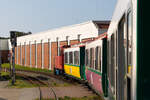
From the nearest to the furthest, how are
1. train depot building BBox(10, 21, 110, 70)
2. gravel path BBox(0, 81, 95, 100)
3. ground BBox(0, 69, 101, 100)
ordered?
ground BBox(0, 69, 101, 100) → gravel path BBox(0, 81, 95, 100) → train depot building BBox(10, 21, 110, 70)

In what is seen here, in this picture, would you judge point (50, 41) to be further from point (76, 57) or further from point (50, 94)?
point (50, 94)

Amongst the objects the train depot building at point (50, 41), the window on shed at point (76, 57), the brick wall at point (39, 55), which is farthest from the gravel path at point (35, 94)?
the brick wall at point (39, 55)

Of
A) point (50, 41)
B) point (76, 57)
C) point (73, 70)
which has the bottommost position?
point (73, 70)

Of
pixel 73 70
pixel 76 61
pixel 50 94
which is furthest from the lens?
pixel 73 70

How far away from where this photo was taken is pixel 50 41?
150 ft

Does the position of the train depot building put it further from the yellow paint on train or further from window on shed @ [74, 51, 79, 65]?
window on shed @ [74, 51, 79, 65]

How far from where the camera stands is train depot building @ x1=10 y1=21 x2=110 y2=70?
104 ft

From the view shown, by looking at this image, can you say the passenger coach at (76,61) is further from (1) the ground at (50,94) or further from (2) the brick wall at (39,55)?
(2) the brick wall at (39,55)

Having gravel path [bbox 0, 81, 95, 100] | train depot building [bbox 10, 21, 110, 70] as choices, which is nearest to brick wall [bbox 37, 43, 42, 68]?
train depot building [bbox 10, 21, 110, 70]

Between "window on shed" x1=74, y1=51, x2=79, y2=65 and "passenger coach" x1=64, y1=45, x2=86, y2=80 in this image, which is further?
"window on shed" x1=74, y1=51, x2=79, y2=65

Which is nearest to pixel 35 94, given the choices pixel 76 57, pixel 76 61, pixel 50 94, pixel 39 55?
pixel 50 94
